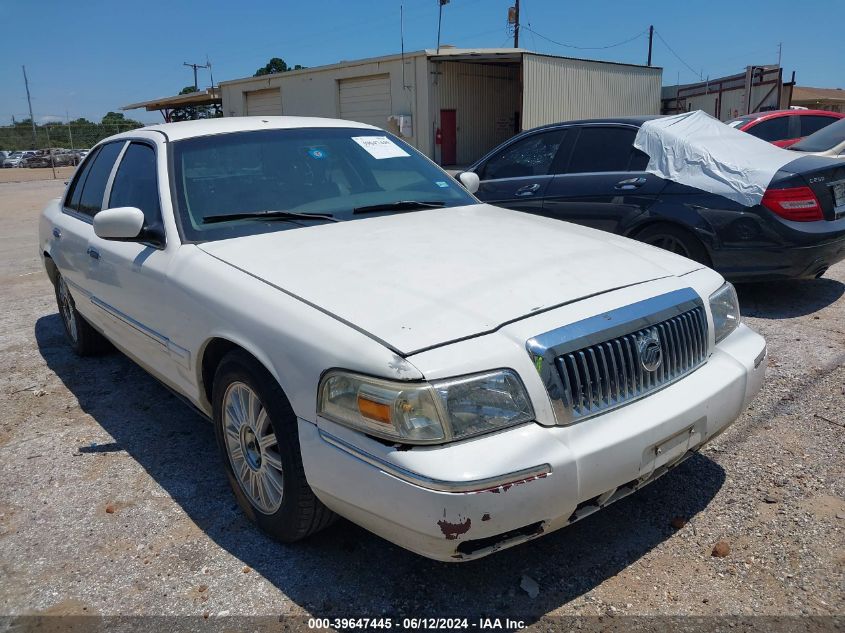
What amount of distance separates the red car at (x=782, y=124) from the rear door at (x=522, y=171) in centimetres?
575

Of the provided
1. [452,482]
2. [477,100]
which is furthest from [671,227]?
[477,100]

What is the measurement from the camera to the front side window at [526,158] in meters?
6.68

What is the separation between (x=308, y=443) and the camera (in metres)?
2.32

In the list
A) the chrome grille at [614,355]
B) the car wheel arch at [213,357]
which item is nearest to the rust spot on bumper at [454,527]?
the chrome grille at [614,355]

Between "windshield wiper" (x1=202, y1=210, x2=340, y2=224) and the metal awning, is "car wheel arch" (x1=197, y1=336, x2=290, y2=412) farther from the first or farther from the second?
the metal awning

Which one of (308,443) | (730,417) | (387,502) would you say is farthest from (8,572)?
(730,417)

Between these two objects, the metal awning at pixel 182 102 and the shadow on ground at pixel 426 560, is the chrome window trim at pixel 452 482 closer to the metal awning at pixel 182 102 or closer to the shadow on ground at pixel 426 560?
the shadow on ground at pixel 426 560

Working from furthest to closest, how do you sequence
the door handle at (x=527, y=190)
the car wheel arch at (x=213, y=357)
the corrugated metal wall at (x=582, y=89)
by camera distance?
the corrugated metal wall at (x=582, y=89), the door handle at (x=527, y=190), the car wheel arch at (x=213, y=357)

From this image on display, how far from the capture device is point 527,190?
670 cm

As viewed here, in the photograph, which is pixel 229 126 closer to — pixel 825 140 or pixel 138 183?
pixel 138 183

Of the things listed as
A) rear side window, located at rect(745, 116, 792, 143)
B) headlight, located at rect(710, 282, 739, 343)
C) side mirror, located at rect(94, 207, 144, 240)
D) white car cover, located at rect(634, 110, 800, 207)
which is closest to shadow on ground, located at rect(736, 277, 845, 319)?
white car cover, located at rect(634, 110, 800, 207)

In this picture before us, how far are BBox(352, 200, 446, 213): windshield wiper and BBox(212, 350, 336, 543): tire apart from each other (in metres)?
1.22

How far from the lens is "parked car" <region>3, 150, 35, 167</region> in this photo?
43.7 metres

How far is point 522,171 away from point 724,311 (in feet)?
13.8
